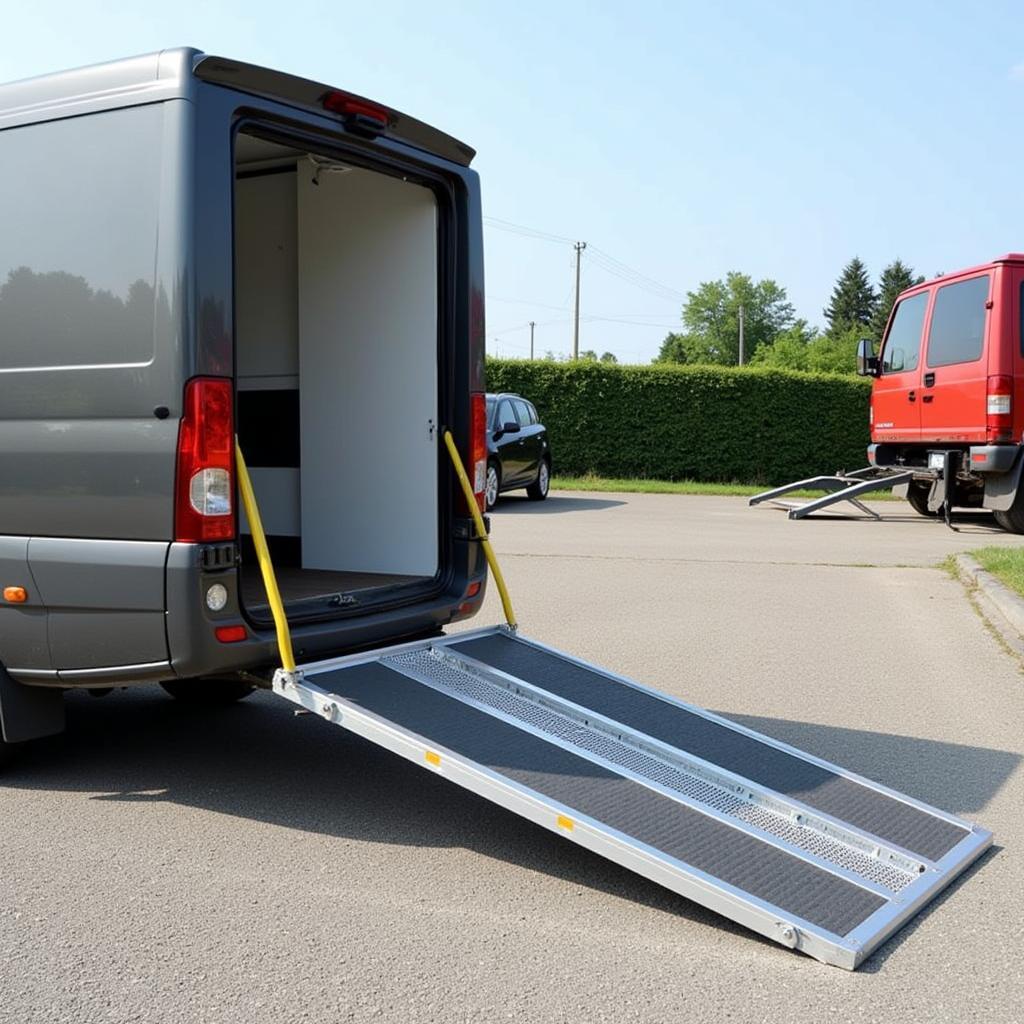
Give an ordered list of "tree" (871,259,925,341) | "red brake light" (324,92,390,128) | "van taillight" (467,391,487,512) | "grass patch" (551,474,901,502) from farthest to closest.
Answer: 1. "tree" (871,259,925,341)
2. "grass patch" (551,474,901,502)
3. "van taillight" (467,391,487,512)
4. "red brake light" (324,92,390,128)

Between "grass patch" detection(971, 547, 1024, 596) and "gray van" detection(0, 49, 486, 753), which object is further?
"grass patch" detection(971, 547, 1024, 596)

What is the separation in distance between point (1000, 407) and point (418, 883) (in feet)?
36.7

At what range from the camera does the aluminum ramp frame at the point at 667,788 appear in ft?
11.5

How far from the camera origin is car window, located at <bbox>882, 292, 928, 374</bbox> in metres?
15.0

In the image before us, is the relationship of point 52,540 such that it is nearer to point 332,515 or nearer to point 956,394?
point 332,515

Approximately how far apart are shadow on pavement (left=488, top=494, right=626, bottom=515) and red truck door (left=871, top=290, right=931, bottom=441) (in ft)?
13.7

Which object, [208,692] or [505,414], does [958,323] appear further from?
[208,692]

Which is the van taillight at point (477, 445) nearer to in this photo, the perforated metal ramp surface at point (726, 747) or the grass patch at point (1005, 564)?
the perforated metal ramp surface at point (726, 747)

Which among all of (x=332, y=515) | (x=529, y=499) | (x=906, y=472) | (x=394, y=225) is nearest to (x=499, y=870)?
(x=332, y=515)

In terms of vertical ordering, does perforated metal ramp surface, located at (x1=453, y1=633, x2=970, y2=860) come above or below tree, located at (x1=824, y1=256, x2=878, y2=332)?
below

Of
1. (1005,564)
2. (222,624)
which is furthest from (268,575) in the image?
(1005,564)

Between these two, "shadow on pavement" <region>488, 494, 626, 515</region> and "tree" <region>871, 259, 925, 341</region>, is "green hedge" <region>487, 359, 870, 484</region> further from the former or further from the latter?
"tree" <region>871, 259, 925, 341</region>

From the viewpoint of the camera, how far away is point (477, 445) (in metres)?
5.64

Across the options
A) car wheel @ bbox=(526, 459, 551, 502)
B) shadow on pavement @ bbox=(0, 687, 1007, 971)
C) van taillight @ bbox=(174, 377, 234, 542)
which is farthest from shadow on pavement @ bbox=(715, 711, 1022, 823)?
car wheel @ bbox=(526, 459, 551, 502)
